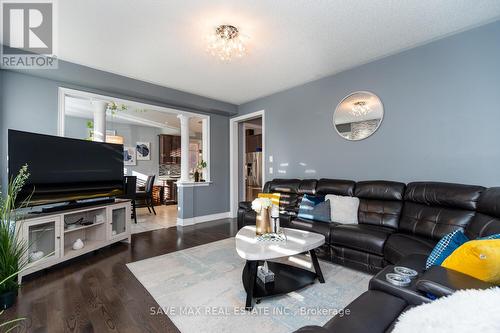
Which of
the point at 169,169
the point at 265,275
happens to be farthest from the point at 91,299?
the point at 169,169

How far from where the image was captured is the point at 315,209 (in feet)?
9.91

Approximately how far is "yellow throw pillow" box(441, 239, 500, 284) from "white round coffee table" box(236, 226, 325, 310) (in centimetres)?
107

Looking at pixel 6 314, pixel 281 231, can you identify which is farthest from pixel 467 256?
pixel 6 314

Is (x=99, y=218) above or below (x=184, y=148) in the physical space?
below

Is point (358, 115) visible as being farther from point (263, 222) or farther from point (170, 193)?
point (170, 193)

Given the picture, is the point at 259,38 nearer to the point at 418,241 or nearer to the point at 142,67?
the point at 142,67

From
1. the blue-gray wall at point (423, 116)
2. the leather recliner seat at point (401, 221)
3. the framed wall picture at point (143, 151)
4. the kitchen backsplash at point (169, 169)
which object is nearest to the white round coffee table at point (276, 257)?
the leather recliner seat at point (401, 221)

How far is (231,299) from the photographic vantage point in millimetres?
1957

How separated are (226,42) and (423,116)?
261cm

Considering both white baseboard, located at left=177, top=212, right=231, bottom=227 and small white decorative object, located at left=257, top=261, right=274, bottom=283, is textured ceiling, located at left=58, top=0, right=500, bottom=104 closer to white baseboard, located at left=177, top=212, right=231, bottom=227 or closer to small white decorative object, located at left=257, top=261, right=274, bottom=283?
small white decorative object, located at left=257, top=261, right=274, bottom=283

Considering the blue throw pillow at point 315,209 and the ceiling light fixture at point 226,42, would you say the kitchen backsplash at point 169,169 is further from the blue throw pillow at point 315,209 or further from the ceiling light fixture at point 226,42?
the blue throw pillow at point 315,209

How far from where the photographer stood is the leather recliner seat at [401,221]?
1.97 m

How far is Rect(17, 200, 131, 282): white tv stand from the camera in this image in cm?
236

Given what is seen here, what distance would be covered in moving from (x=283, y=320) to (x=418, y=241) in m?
1.49
